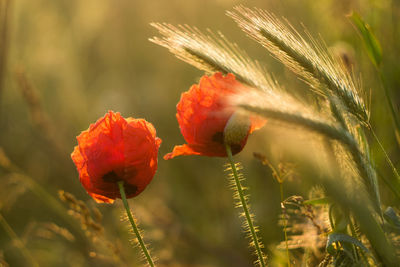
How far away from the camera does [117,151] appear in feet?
2.39

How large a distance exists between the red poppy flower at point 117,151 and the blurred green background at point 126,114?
497 millimetres

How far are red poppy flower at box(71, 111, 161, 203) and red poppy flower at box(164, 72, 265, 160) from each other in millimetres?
41

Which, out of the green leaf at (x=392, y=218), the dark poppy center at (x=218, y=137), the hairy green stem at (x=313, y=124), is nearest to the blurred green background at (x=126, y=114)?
the green leaf at (x=392, y=218)

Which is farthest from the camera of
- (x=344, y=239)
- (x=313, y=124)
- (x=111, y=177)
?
(x=111, y=177)

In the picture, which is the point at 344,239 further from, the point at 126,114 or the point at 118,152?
the point at 126,114

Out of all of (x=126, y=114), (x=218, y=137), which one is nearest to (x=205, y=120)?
(x=218, y=137)

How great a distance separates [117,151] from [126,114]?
173 centimetres

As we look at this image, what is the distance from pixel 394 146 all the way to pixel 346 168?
0.70m

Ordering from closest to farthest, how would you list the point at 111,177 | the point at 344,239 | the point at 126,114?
the point at 344,239, the point at 111,177, the point at 126,114

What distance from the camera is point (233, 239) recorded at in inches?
71.0

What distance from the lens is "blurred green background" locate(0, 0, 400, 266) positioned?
57.5 inches

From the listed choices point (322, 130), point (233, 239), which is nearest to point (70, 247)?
point (233, 239)

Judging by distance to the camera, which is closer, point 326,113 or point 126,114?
point 326,113

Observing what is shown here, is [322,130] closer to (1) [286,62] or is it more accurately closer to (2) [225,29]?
(1) [286,62]
